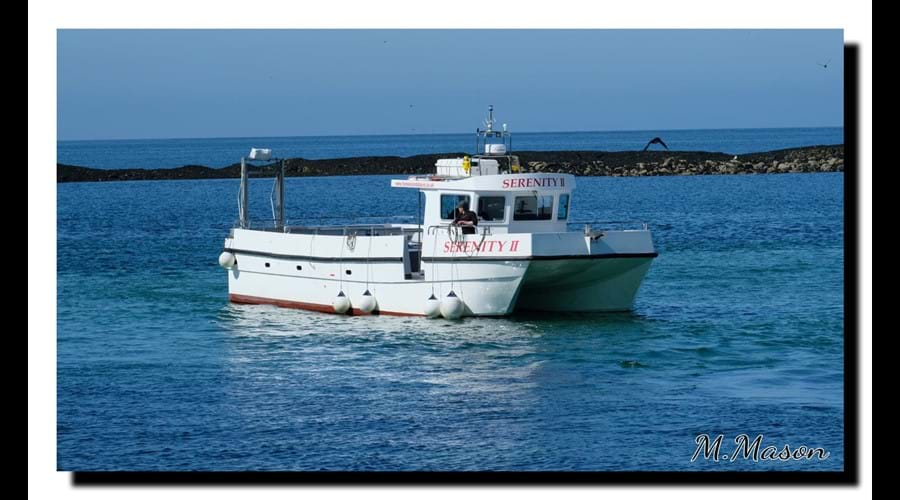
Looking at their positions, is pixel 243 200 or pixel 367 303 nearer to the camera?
pixel 367 303

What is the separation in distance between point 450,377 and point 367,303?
580cm

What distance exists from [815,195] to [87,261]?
4232cm

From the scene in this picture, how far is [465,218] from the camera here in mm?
26766

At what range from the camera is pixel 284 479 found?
50.5 feet


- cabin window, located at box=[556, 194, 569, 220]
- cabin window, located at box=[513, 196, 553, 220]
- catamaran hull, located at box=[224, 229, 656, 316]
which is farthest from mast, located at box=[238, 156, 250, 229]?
cabin window, located at box=[556, 194, 569, 220]

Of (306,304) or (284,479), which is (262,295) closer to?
(306,304)

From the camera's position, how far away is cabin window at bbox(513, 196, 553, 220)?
27.2m

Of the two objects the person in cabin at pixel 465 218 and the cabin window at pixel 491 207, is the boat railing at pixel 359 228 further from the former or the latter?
the cabin window at pixel 491 207

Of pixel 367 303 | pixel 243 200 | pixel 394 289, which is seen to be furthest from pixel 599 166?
pixel 394 289

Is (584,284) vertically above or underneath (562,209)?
underneath

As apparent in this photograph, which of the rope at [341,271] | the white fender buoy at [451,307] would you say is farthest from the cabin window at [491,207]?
the rope at [341,271]

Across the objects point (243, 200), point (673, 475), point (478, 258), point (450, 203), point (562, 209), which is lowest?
point (673, 475)

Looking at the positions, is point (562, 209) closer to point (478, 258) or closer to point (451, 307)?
point (478, 258)

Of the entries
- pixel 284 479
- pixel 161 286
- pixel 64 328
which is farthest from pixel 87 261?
pixel 284 479
